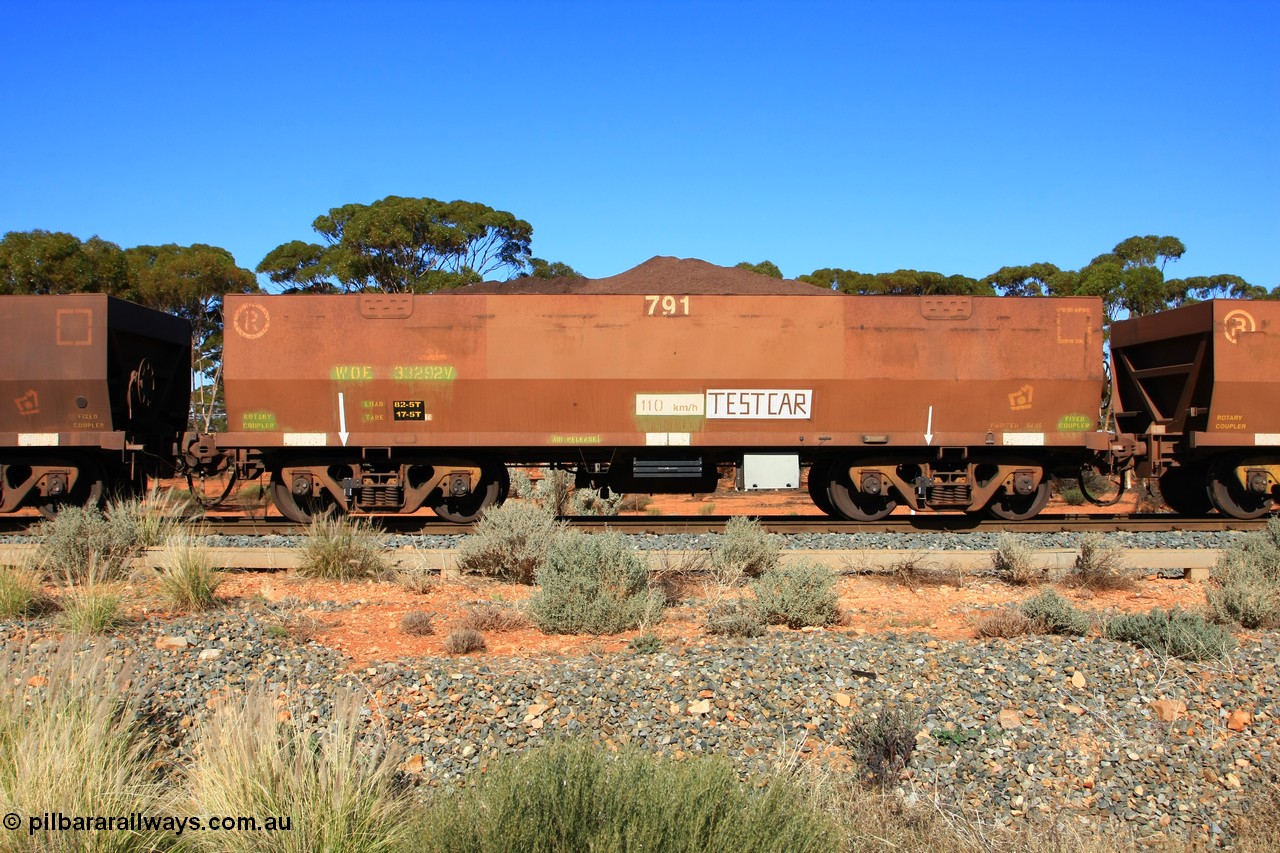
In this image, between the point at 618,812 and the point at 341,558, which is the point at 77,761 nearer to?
the point at 618,812

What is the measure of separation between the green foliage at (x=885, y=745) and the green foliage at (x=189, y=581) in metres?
5.50

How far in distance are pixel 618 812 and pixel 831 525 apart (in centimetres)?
889

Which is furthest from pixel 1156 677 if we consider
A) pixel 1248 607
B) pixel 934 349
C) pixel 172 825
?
pixel 934 349

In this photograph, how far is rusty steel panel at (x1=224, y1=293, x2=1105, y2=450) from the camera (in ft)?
40.1

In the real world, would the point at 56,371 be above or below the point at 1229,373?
below

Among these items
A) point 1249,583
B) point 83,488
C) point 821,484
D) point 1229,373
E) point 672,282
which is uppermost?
point 672,282

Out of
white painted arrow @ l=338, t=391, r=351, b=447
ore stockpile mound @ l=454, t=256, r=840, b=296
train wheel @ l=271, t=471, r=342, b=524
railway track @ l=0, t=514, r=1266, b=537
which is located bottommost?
railway track @ l=0, t=514, r=1266, b=537

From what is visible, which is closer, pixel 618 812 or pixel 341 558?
pixel 618 812

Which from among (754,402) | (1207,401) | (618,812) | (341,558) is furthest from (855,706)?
(1207,401)

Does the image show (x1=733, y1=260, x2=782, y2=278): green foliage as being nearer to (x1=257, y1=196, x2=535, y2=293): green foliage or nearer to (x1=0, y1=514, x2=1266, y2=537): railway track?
(x1=257, y1=196, x2=535, y2=293): green foliage

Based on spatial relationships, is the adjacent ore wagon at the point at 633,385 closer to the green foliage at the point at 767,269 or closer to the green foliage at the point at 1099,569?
the green foliage at the point at 1099,569

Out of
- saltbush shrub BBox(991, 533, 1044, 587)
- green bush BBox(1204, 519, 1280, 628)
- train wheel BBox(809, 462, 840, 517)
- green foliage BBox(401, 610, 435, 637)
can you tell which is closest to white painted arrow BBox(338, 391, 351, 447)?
green foliage BBox(401, 610, 435, 637)

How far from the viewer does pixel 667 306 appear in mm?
12352

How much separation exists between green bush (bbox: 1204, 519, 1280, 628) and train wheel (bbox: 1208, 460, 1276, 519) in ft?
13.0
